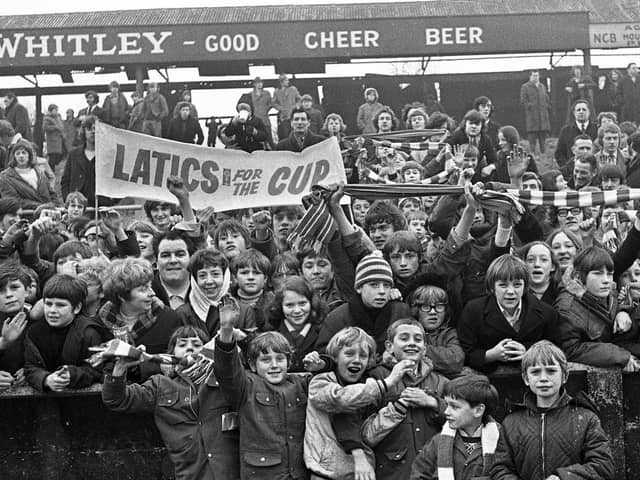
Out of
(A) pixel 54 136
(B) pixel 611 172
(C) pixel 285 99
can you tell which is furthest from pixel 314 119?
→ (B) pixel 611 172

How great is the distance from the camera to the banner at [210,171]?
10.2 metres

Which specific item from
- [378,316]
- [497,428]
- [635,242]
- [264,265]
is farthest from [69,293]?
[635,242]

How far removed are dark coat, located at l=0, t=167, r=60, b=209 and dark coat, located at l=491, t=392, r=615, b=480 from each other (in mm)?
7408

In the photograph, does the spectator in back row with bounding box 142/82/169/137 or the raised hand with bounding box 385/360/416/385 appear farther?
the spectator in back row with bounding box 142/82/169/137

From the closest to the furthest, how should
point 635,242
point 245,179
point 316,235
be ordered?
point 635,242 → point 316,235 → point 245,179

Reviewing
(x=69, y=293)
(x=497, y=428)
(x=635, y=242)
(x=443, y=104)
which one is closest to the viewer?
(x=497, y=428)

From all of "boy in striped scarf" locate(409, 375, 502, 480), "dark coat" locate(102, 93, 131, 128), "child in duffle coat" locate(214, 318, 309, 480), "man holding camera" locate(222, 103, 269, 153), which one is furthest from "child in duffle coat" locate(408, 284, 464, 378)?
"dark coat" locate(102, 93, 131, 128)

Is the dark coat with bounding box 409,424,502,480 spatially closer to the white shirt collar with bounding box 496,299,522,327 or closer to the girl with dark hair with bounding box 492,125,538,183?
the white shirt collar with bounding box 496,299,522,327

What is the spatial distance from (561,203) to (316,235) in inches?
78.7

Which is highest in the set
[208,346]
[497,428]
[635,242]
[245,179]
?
[245,179]

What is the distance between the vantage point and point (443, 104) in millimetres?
24812

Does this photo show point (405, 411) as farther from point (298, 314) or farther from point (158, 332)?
point (158, 332)

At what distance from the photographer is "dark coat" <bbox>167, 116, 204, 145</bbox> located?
61.8 feet

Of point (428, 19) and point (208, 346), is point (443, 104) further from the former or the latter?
point (208, 346)
